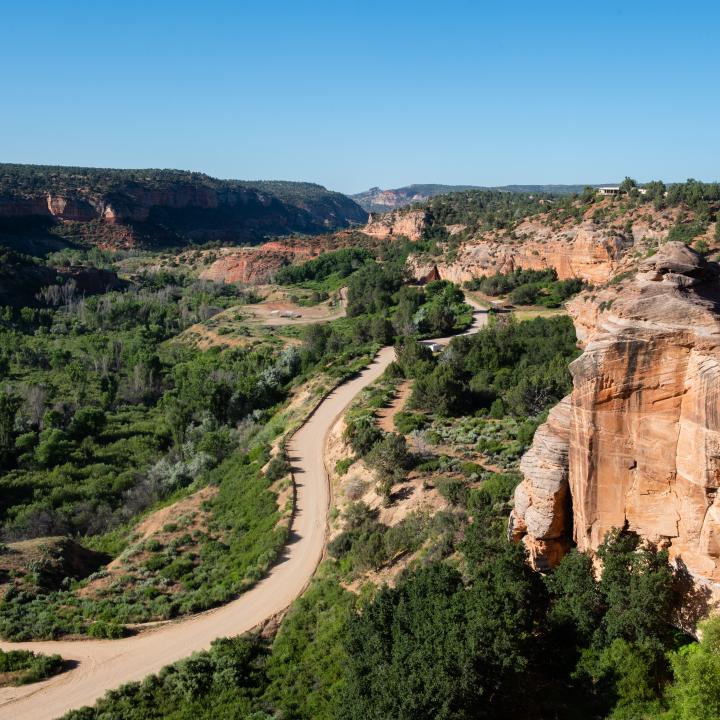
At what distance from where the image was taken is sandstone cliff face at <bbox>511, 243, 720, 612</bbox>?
15.2m

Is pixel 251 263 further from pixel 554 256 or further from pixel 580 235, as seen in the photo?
pixel 580 235

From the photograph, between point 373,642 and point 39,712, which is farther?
point 39,712

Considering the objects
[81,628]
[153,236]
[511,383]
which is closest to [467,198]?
[153,236]

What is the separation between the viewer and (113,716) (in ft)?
63.4

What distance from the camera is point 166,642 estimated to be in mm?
23688

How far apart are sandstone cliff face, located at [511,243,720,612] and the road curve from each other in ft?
42.6

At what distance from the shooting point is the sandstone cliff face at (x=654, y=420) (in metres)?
15.2

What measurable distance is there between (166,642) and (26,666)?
4.57m

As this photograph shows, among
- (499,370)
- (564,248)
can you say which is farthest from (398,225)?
(499,370)

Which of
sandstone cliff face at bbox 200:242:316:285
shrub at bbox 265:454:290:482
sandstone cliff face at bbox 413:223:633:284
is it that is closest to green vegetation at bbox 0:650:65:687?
shrub at bbox 265:454:290:482

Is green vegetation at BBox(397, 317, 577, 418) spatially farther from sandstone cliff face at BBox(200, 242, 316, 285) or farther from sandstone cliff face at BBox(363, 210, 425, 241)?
sandstone cliff face at BBox(200, 242, 316, 285)

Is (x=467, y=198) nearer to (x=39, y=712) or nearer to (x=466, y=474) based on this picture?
(x=466, y=474)

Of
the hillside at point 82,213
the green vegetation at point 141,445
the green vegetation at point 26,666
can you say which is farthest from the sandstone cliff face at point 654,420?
the hillside at point 82,213

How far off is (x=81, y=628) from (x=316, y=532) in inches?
417
